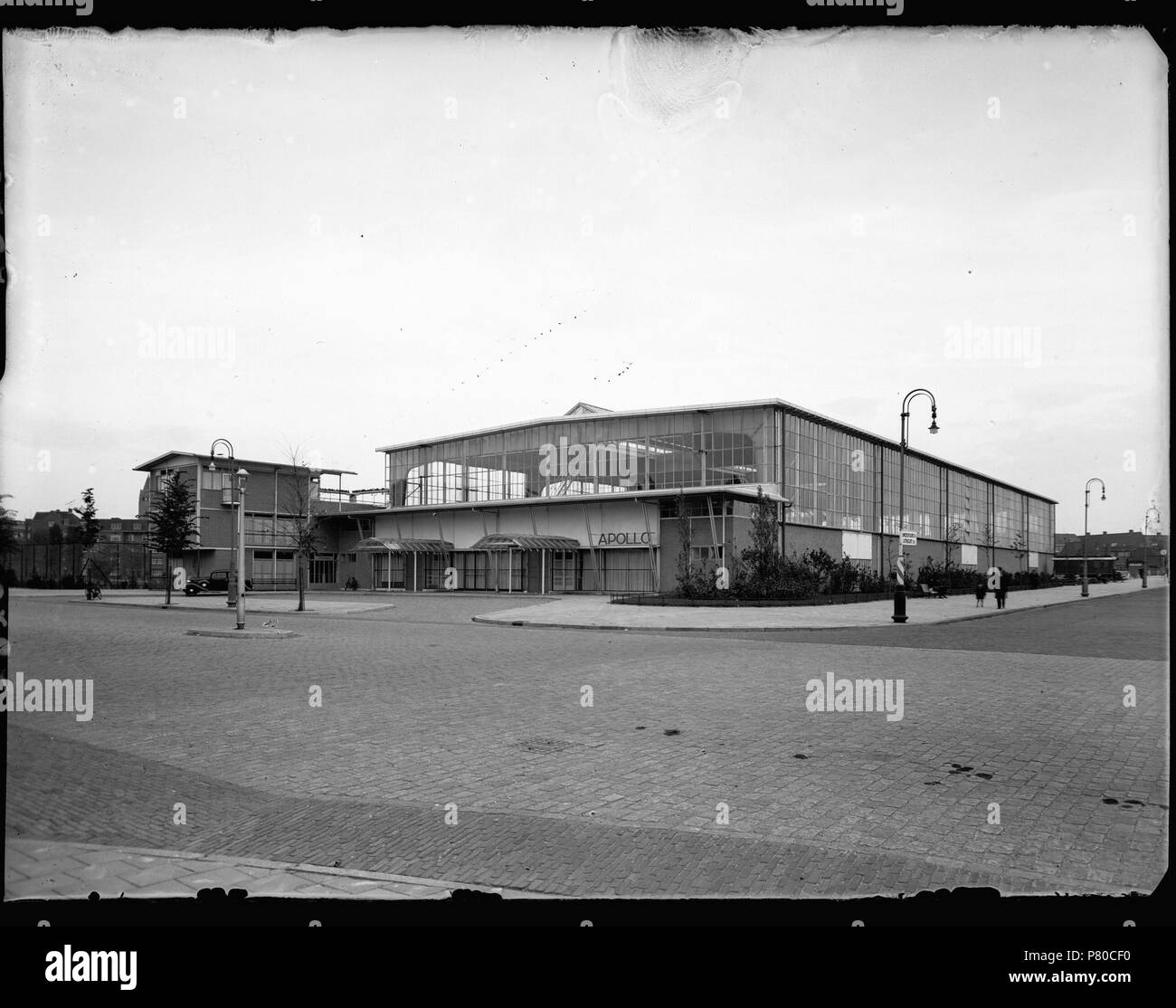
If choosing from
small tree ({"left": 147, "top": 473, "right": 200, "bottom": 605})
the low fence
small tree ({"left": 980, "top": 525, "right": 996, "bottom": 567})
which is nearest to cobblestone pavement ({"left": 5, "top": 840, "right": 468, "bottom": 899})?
the low fence

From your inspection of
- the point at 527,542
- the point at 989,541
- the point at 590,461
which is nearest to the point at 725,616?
the point at 527,542

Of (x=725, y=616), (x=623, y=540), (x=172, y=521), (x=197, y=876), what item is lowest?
(x=725, y=616)

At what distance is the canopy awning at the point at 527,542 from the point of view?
163ft

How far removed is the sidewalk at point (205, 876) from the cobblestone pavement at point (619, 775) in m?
0.22

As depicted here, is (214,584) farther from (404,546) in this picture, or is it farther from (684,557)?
(684,557)

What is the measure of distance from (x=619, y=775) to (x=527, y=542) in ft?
142

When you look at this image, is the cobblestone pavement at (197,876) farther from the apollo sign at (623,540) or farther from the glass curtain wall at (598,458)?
the glass curtain wall at (598,458)

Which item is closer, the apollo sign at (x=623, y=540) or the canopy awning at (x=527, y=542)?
the apollo sign at (x=623, y=540)

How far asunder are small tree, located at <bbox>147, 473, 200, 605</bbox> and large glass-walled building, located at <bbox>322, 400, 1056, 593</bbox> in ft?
55.7

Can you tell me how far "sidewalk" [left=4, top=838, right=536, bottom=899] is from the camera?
3867mm

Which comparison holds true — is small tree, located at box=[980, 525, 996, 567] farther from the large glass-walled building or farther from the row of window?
the large glass-walled building

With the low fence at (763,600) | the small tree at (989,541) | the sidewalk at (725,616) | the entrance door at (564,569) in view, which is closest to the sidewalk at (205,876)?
the sidewalk at (725,616)

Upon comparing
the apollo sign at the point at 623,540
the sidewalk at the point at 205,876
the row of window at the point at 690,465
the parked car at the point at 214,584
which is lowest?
the parked car at the point at 214,584

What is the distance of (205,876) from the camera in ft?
13.9
